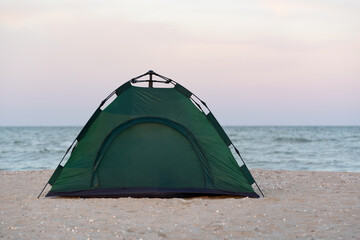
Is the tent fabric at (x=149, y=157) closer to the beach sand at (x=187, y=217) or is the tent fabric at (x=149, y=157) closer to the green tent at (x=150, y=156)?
Result: the green tent at (x=150, y=156)

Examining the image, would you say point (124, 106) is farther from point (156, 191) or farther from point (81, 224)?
point (81, 224)

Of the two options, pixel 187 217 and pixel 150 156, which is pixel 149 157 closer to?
pixel 150 156

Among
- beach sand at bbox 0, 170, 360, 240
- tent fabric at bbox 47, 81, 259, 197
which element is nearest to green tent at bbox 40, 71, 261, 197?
tent fabric at bbox 47, 81, 259, 197

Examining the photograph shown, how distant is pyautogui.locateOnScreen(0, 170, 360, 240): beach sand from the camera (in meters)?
5.54

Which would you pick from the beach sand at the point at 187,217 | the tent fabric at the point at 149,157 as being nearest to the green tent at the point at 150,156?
the tent fabric at the point at 149,157

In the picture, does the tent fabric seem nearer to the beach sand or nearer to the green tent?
the green tent

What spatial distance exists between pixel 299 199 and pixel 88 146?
3.98 m

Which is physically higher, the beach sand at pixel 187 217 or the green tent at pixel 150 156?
the green tent at pixel 150 156

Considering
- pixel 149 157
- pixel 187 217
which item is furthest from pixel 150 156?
pixel 187 217

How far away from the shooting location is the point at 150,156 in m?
8.09

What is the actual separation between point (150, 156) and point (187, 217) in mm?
1887

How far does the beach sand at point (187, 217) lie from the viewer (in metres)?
5.54

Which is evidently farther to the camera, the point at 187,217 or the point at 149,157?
the point at 149,157

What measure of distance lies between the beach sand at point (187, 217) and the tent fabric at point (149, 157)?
0.31m
